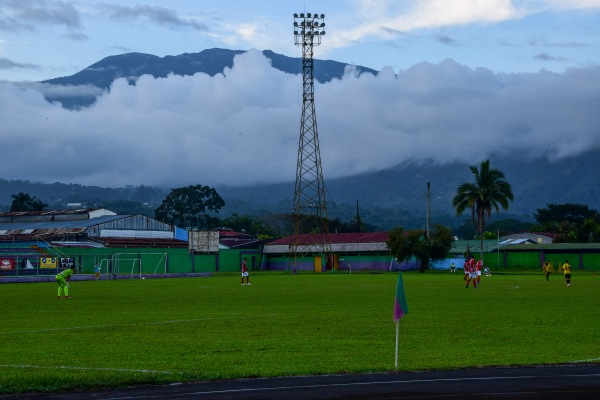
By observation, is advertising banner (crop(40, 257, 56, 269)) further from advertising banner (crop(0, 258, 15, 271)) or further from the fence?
advertising banner (crop(0, 258, 15, 271))

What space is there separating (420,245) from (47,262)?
4400 cm

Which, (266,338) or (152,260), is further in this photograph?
(152,260)

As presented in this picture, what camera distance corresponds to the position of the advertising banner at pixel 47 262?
8750 cm

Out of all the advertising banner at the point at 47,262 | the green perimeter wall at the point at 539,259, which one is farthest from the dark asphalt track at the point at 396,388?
the green perimeter wall at the point at 539,259

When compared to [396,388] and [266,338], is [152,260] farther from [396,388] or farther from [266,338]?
[396,388]

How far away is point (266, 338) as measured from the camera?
1003 inches

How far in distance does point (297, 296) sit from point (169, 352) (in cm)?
2651

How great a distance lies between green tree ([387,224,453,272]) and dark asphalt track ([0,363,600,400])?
9335 centimetres

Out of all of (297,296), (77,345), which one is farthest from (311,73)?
(77,345)

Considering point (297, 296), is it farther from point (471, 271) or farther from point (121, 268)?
point (121, 268)

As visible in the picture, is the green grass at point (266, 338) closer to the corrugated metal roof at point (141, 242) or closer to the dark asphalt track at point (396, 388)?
the dark asphalt track at point (396, 388)

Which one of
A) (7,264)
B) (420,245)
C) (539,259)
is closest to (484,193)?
(539,259)

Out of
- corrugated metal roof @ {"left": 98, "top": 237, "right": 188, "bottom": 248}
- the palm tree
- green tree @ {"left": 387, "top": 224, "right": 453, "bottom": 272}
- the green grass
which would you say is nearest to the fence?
corrugated metal roof @ {"left": 98, "top": 237, "right": 188, "bottom": 248}

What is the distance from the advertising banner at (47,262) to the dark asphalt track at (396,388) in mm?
73247
